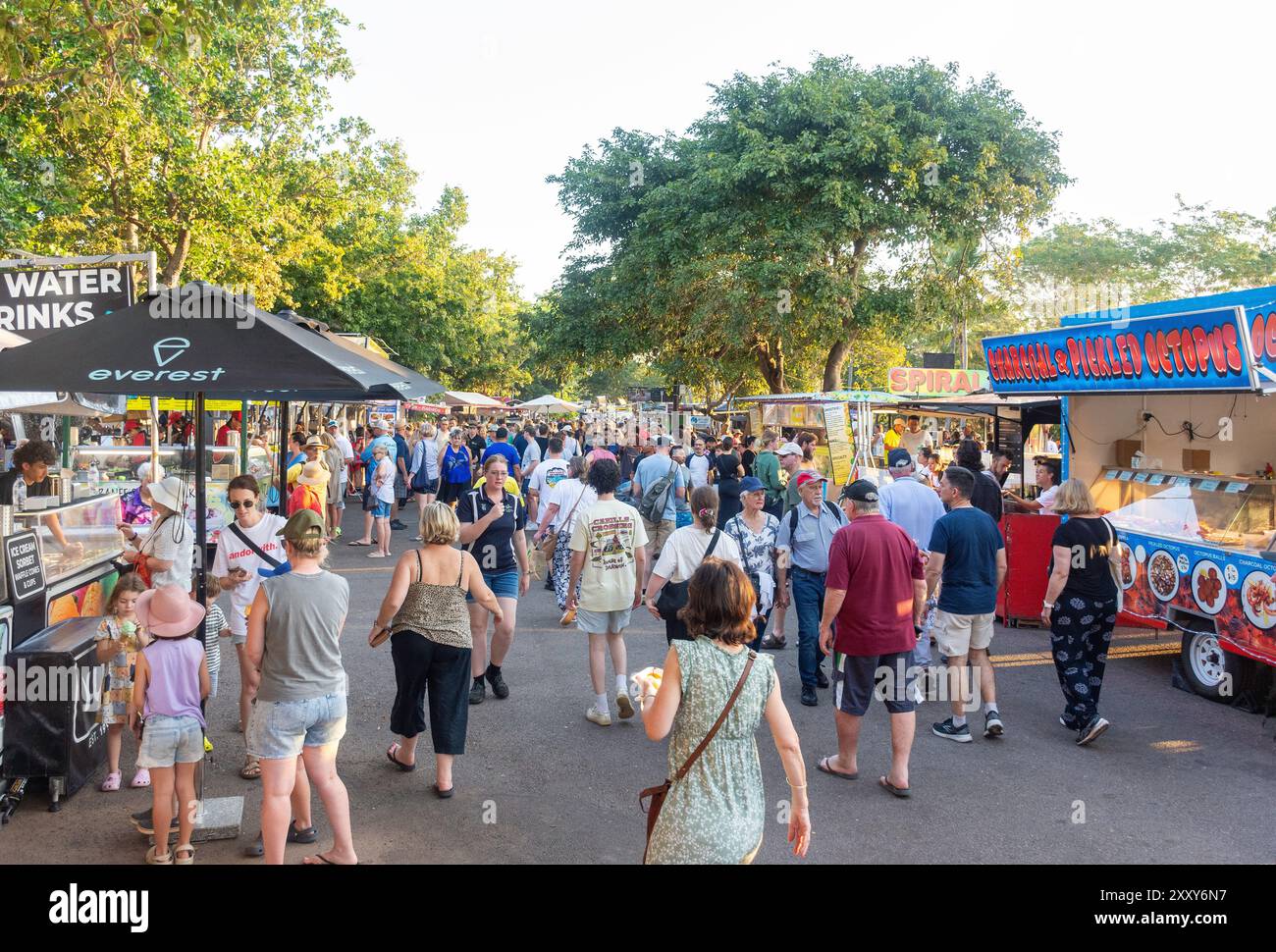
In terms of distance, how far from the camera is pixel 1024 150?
2409 centimetres

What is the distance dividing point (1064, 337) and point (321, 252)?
835 inches

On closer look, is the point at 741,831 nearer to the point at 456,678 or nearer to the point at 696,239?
the point at 456,678

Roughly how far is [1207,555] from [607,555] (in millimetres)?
4765

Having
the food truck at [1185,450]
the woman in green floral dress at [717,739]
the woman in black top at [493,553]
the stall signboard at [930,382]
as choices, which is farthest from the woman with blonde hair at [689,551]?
the stall signboard at [930,382]

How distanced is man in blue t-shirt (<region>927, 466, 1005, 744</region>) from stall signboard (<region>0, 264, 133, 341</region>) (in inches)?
268

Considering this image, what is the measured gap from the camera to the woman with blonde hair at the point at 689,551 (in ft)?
18.9

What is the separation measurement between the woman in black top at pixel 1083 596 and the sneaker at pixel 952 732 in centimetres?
74

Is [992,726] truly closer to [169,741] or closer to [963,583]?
[963,583]

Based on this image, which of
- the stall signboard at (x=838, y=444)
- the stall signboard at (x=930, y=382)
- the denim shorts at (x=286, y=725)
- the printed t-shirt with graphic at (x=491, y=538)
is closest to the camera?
the denim shorts at (x=286, y=725)

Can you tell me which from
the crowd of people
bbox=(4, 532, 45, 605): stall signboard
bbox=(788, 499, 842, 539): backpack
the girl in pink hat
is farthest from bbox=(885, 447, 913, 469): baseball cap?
bbox=(4, 532, 45, 605): stall signboard

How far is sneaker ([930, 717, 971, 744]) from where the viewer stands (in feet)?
20.2

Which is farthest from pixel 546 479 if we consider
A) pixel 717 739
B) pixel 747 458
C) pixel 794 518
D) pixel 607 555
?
pixel 717 739

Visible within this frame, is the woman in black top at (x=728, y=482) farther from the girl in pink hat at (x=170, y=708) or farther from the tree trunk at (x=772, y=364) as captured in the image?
the tree trunk at (x=772, y=364)

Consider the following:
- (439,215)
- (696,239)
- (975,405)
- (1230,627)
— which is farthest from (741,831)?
(439,215)
